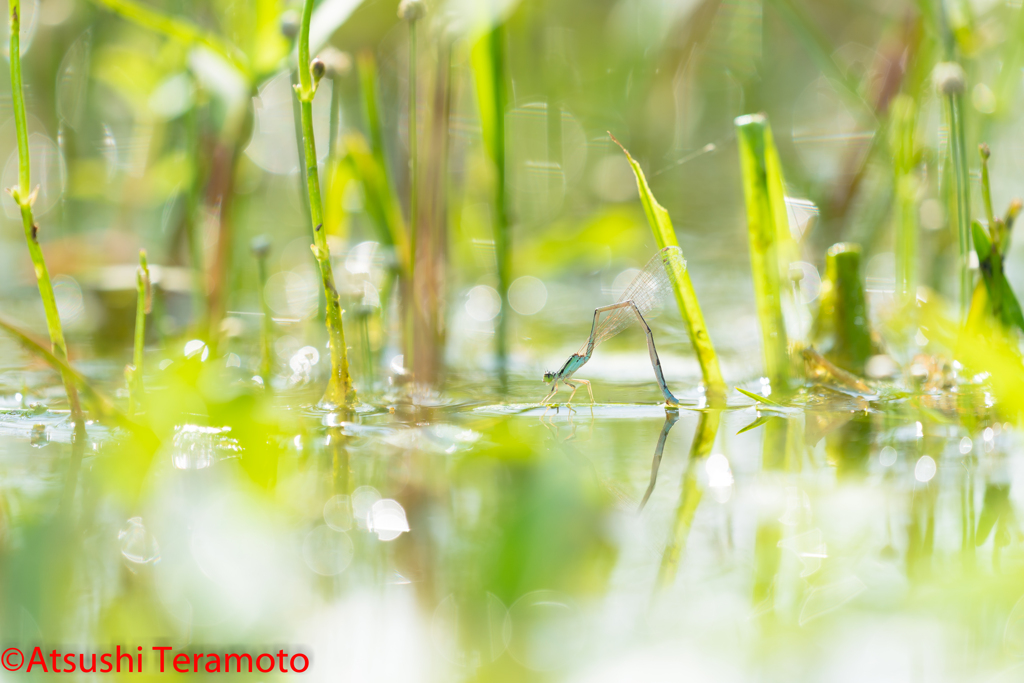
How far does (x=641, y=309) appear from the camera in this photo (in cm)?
147

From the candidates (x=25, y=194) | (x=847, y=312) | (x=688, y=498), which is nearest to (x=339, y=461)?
(x=688, y=498)

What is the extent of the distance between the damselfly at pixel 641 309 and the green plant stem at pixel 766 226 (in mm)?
143

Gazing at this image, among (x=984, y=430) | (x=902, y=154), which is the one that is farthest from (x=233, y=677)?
(x=902, y=154)

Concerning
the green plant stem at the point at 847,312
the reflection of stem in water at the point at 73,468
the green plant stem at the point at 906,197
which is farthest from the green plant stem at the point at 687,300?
the reflection of stem in water at the point at 73,468

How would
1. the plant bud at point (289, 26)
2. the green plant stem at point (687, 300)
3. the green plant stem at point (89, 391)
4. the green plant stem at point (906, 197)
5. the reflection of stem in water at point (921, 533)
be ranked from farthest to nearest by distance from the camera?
the green plant stem at point (906, 197) → the plant bud at point (289, 26) → the green plant stem at point (687, 300) → the green plant stem at point (89, 391) → the reflection of stem in water at point (921, 533)

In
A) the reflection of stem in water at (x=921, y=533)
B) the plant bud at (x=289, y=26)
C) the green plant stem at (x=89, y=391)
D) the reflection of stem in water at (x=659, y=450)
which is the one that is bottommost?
the reflection of stem in water at (x=921, y=533)

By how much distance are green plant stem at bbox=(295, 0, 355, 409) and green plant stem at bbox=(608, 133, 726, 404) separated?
18.0 inches

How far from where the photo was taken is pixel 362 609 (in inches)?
23.0

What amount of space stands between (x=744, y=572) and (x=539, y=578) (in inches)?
6.9

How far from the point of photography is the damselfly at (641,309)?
1.22 m

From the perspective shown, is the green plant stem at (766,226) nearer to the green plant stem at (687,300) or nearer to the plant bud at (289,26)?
the green plant stem at (687,300)

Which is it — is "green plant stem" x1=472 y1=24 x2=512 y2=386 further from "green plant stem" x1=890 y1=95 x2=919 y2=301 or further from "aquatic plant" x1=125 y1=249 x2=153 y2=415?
"green plant stem" x1=890 y1=95 x2=919 y2=301

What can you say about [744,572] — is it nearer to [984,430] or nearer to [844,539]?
[844,539]

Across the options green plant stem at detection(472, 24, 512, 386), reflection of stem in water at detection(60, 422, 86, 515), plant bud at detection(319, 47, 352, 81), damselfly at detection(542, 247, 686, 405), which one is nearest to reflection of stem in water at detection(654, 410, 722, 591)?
damselfly at detection(542, 247, 686, 405)
